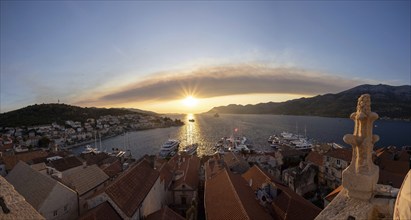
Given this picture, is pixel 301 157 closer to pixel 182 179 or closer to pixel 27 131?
pixel 182 179

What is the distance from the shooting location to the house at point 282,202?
1656cm

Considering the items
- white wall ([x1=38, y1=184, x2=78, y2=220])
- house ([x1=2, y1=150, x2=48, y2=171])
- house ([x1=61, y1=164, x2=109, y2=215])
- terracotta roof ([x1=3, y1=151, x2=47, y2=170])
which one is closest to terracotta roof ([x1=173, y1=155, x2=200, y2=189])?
house ([x1=61, y1=164, x2=109, y2=215])

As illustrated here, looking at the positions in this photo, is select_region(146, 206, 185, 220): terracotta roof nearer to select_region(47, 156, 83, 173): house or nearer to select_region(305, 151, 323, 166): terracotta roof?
select_region(47, 156, 83, 173): house

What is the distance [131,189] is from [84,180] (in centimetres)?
919

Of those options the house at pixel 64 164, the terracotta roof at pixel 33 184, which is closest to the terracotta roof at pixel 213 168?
the terracotta roof at pixel 33 184

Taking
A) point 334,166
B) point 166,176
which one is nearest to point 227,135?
point 334,166

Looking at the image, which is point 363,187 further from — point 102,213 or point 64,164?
point 64,164

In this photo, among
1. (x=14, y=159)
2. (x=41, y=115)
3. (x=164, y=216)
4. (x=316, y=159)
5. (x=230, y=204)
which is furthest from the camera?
(x=41, y=115)

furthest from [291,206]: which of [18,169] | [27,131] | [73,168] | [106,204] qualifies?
[27,131]

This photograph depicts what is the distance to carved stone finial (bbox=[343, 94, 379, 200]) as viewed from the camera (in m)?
3.51

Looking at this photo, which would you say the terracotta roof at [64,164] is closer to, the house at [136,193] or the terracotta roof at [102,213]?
the house at [136,193]

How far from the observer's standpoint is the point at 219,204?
17859mm

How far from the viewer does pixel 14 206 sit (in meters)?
4.11

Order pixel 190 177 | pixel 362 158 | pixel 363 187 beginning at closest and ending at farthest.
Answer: pixel 363 187, pixel 362 158, pixel 190 177
